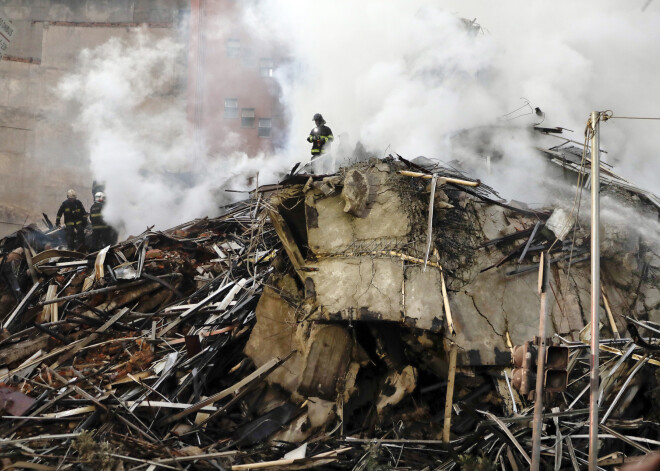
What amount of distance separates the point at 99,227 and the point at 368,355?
359 inches

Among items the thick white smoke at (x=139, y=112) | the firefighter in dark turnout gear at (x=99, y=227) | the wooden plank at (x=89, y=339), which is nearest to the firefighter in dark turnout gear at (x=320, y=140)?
the firefighter in dark turnout gear at (x=99, y=227)

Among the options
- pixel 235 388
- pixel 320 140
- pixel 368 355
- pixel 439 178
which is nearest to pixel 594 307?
pixel 439 178

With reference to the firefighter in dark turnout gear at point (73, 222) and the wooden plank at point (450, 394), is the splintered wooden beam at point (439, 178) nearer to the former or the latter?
the wooden plank at point (450, 394)

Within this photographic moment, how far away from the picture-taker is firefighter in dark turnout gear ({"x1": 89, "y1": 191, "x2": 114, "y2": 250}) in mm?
13688

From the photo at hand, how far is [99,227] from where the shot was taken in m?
13.7

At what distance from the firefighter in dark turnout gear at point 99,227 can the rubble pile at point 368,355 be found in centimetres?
518

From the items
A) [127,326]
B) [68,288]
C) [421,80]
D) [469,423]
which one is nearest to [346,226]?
[469,423]

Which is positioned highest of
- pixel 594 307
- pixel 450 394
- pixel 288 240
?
pixel 288 240

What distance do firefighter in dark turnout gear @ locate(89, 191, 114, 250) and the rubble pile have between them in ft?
17.0

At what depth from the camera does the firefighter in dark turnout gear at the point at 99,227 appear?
13.7 meters

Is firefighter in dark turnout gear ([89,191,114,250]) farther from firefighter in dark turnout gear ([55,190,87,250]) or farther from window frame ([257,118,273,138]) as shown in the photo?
window frame ([257,118,273,138])

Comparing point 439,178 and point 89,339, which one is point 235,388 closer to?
point 89,339

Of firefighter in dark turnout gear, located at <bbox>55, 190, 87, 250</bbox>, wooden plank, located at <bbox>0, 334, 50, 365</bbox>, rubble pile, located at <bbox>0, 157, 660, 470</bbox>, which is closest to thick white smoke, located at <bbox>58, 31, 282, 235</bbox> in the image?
firefighter in dark turnout gear, located at <bbox>55, 190, 87, 250</bbox>

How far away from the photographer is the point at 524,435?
245 inches
